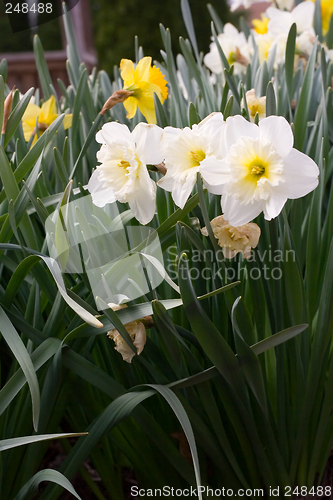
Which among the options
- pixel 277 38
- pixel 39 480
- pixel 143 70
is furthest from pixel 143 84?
pixel 277 38

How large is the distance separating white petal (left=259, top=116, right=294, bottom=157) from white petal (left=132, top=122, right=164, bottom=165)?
119 mm

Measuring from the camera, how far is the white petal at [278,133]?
0.47m

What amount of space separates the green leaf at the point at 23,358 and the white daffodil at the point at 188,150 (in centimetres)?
24

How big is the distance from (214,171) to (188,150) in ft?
0.17

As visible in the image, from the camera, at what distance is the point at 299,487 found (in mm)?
673

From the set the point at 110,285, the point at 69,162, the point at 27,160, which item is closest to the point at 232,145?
the point at 110,285

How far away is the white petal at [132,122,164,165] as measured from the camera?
0.52 meters

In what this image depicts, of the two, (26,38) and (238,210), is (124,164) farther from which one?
(26,38)

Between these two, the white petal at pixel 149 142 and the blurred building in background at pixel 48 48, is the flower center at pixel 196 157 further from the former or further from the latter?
the blurred building in background at pixel 48 48

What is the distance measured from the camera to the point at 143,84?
2.31ft

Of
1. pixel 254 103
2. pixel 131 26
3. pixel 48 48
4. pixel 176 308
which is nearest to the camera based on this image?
pixel 176 308

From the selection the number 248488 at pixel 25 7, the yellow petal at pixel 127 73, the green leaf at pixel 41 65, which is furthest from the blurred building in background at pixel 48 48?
the yellow petal at pixel 127 73

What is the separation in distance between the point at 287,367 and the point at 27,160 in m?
0.49

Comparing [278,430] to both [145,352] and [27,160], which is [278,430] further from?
[27,160]
